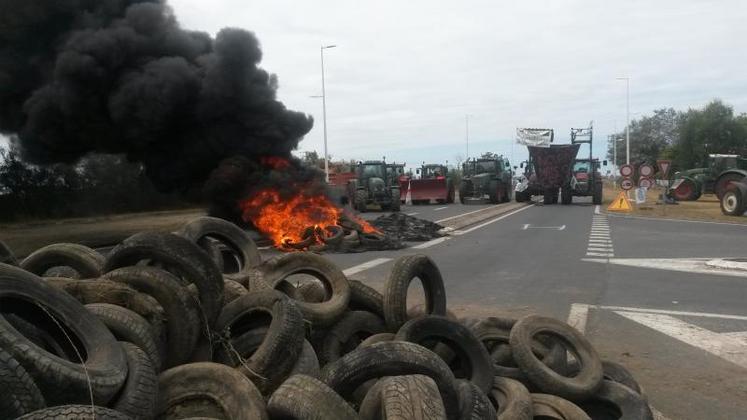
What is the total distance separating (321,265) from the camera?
19.9 feet

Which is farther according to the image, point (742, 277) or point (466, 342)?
point (742, 277)

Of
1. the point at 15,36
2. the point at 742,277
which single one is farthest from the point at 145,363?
the point at 15,36

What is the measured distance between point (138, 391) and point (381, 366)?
4.27 feet

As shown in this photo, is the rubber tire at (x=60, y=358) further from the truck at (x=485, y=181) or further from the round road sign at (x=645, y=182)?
the truck at (x=485, y=181)

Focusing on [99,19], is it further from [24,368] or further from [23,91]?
[24,368]

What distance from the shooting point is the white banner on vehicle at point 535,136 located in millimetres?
40219

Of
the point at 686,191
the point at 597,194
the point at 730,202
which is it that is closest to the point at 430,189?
the point at 597,194

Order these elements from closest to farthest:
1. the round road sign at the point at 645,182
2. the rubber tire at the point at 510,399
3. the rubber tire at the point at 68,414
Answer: the rubber tire at the point at 68,414, the rubber tire at the point at 510,399, the round road sign at the point at 645,182

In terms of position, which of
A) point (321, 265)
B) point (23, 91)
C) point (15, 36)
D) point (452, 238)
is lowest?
point (452, 238)

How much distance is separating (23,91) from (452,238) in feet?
40.4

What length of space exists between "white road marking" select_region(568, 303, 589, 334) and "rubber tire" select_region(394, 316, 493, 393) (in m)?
2.76

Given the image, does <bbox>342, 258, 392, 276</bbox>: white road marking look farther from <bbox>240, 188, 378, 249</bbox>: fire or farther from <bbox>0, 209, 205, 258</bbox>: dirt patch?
<bbox>0, 209, 205, 258</bbox>: dirt patch

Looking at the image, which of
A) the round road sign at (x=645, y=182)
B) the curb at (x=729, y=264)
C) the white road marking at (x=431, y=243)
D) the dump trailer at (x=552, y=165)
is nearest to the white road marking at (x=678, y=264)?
the curb at (x=729, y=264)

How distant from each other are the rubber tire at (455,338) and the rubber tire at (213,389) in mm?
1359
